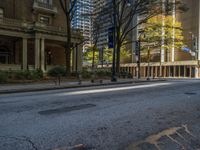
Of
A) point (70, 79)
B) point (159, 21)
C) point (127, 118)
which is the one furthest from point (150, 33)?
point (127, 118)

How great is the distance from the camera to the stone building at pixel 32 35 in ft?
84.4

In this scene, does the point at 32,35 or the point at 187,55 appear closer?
the point at 32,35

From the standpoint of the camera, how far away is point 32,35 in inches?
1040

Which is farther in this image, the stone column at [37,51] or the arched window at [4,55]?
the arched window at [4,55]

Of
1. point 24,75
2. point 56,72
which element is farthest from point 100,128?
point 56,72

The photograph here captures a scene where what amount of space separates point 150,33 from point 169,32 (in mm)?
4153

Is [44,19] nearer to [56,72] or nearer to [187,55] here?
[56,72]

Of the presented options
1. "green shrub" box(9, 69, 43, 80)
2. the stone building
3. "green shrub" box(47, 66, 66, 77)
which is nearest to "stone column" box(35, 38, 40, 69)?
the stone building

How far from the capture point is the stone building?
25.7 m

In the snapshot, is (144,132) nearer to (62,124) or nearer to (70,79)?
(62,124)

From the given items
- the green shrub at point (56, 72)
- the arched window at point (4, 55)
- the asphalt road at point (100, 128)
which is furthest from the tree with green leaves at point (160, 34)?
the asphalt road at point (100, 128)

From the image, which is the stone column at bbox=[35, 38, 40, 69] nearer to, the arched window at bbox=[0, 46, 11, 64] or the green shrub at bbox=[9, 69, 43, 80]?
the arched window at bbox=[0, 46, 11, 64]

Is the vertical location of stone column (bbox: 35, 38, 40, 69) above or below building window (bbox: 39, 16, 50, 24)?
below

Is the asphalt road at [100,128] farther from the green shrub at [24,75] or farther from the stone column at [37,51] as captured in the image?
the stone column at [37,51]
